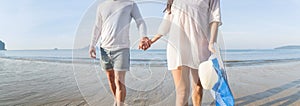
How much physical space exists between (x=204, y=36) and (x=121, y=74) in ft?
3.14

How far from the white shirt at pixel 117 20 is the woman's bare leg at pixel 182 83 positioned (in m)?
0.56

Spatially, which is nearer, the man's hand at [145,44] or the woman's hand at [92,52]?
the man's hand at [145,44]

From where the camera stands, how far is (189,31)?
184 cm

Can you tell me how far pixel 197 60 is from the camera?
1847 millimetres

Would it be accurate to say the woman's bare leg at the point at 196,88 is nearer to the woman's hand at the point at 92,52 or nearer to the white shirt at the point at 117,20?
the white shirt at the point at 117,20

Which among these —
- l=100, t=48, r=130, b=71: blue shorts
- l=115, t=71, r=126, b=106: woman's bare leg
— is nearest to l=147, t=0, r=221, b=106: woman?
l=100, t=48, r=130, b=71: blue shorts

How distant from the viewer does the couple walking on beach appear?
1844 millimetres

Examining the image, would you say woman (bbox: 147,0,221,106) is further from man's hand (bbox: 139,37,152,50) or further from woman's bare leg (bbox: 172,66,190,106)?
man's hand (bbox: 139,37,152,50)

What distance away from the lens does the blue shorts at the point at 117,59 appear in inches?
85.5

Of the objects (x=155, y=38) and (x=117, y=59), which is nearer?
(x=155, y=38)

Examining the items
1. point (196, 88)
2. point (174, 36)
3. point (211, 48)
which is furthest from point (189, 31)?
point (196, 88)

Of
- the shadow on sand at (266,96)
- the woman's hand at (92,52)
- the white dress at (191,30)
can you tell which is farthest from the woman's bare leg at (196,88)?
the shadow on sand at (266,96)

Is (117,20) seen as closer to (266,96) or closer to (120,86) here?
(120,86)

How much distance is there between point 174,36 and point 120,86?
848 millimetres
